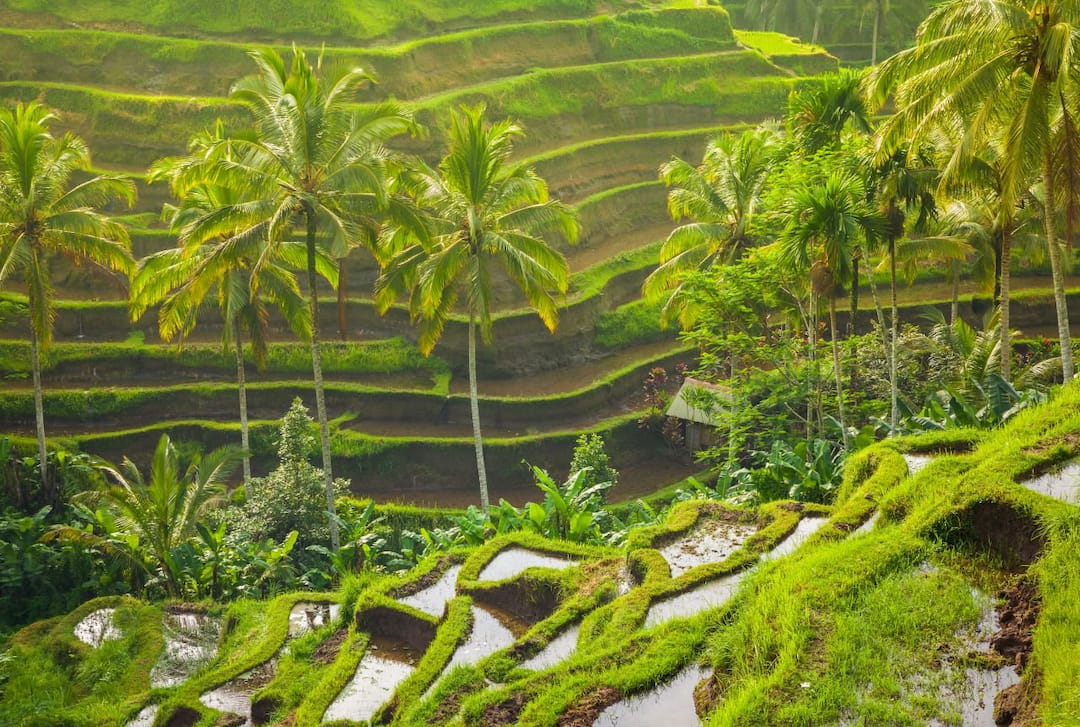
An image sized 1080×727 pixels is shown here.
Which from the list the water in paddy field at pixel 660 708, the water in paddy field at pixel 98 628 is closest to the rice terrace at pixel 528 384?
the water in paddy field at pixel 660 708

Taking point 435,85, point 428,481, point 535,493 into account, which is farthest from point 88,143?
point 535,493

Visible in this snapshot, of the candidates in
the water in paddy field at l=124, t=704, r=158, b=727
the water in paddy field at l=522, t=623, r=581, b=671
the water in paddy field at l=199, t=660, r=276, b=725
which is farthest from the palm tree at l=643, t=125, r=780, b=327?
the water in paddy field at l=124, t=704, r=158, b=727

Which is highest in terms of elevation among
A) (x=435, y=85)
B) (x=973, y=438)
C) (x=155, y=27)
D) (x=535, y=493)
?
(x=155, y=27)

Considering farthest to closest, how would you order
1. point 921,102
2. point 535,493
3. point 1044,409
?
1. point 535,493
2. point 921,102
3. point 1044,409

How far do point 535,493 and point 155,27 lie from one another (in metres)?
23.9

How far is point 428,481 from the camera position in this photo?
27.0 metres

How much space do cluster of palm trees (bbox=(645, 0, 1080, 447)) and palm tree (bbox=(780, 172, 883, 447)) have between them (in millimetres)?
27

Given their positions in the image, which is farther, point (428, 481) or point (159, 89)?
point (159, 89)

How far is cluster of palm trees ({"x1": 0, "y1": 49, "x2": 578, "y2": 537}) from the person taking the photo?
1853 cm

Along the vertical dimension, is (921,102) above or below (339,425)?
above

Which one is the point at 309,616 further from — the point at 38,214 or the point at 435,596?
the point at 38,214

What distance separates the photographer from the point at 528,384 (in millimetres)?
30656

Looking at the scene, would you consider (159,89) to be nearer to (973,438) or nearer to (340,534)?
(340,534)

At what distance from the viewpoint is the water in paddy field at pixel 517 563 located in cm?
1358
